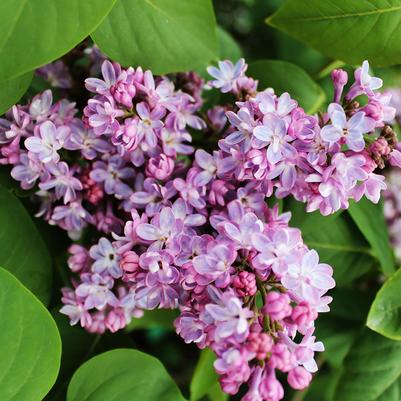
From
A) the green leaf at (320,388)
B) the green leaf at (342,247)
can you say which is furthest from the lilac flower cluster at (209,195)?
the green leaf at (320,388)

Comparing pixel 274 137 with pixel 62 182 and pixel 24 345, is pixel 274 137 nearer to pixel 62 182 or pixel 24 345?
pixel 62 182

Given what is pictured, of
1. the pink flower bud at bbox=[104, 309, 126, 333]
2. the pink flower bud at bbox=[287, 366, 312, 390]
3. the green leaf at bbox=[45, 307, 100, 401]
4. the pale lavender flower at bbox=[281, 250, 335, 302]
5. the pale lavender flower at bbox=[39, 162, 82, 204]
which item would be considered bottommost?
the green leaf at bbox=[45, 307, 100, 401]

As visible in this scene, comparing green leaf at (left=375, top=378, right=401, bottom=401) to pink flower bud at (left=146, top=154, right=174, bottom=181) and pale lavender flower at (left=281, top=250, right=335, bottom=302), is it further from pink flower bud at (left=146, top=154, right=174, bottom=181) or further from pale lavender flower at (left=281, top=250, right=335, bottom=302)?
pink flower bud at (left=146, top=154, right=174, bottom=181)

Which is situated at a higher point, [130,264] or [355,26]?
[355,26]

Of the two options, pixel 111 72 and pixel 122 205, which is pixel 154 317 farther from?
pixel 111 72

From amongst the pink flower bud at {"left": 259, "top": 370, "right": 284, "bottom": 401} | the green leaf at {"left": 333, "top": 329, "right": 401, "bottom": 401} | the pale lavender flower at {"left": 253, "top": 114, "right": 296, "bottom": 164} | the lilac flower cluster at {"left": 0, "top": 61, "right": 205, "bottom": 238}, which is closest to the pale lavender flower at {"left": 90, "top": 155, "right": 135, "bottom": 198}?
the lilac flower cluster at {"left": 0, "top": 61, "right": 205, "bottom": 238}

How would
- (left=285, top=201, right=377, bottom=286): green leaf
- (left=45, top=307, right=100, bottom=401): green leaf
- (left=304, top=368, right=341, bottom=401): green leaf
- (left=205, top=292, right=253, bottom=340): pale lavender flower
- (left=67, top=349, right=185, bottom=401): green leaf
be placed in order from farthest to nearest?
(left=304, top=368, right=341, bottom=401): green leaf < (left=285, top=201, right=377, bottom=286): green leaf < (left=45, top=307, right=100, bottom=401): green leaf < (left=67, top=349, right=185, bottom=401): green leaf < (left=205, top=292, right=253, bottom=340): pale lavender flower

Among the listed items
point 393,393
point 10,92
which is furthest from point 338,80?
point 393,393
